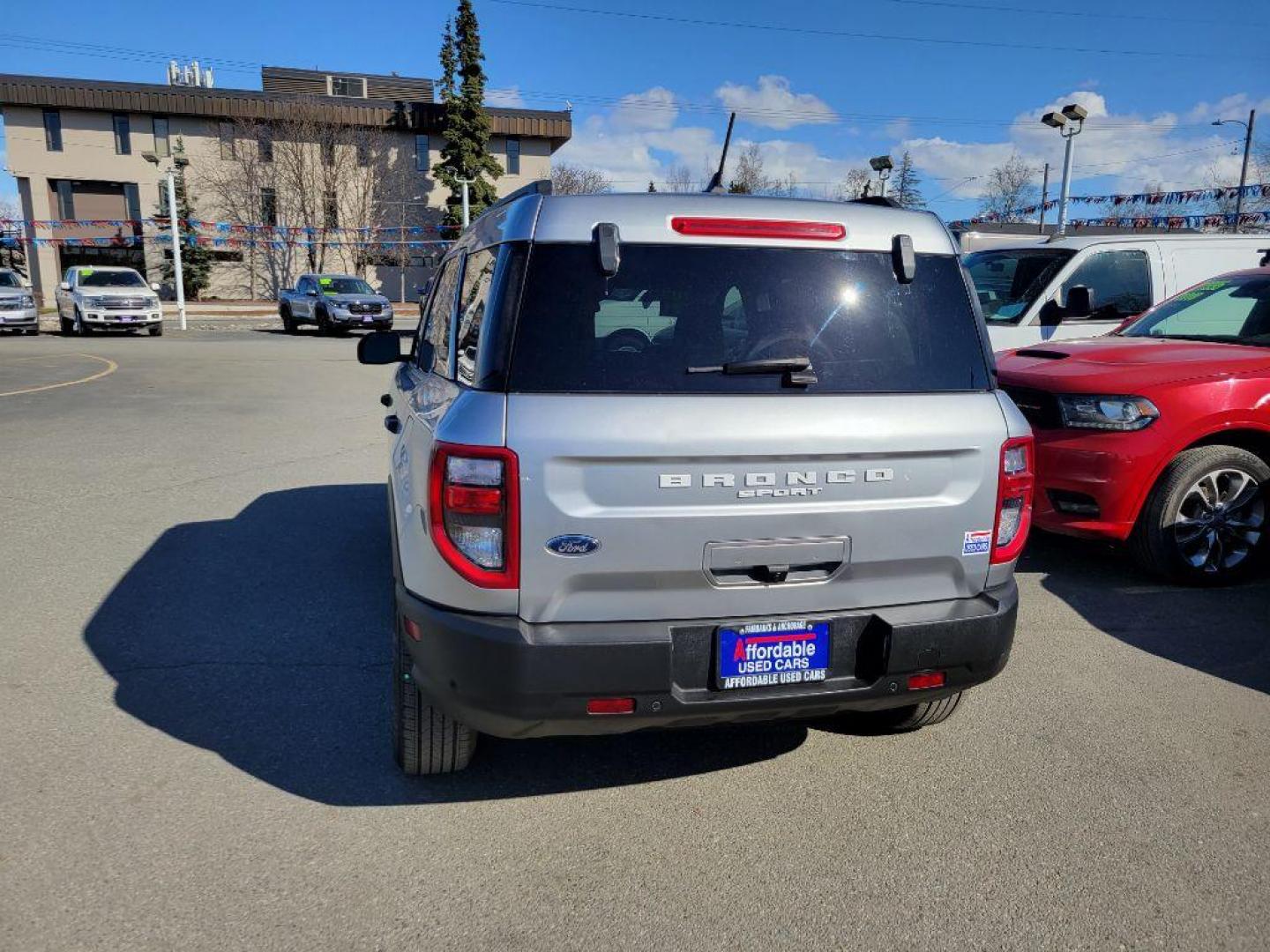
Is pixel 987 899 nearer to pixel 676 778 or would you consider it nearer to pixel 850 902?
pixel 850 902

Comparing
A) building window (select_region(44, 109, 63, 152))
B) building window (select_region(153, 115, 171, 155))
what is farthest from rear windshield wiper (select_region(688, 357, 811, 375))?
building window (select_region(44, 109, 63, 152))

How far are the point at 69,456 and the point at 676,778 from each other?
7.63 metres

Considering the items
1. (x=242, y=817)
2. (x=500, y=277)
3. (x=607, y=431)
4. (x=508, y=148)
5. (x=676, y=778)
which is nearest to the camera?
(x=607, y=431)

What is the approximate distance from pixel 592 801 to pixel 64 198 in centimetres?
5577

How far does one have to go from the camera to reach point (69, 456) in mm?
8492

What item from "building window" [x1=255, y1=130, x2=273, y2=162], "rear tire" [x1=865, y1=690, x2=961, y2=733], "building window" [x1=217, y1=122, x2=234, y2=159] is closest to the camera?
"rear tire" [x1=865, y1=690, x2=961, y2=733]

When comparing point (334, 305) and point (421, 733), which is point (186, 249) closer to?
point (334, 305)

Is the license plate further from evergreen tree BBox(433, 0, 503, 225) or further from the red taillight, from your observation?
evergreen tree BBox(433, 0, 503, 225)

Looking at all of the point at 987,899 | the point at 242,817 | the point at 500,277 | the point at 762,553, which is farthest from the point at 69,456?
the point at 987,899

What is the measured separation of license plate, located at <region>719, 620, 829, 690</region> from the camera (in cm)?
268

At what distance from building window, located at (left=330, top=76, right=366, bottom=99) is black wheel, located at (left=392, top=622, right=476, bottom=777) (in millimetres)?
62226

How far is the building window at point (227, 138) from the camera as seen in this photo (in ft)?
158

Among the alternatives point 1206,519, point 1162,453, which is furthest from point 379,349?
point 1206,519

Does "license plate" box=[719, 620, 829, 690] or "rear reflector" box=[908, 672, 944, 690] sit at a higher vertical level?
"license plate" box=[719, 620, 829, 690]
